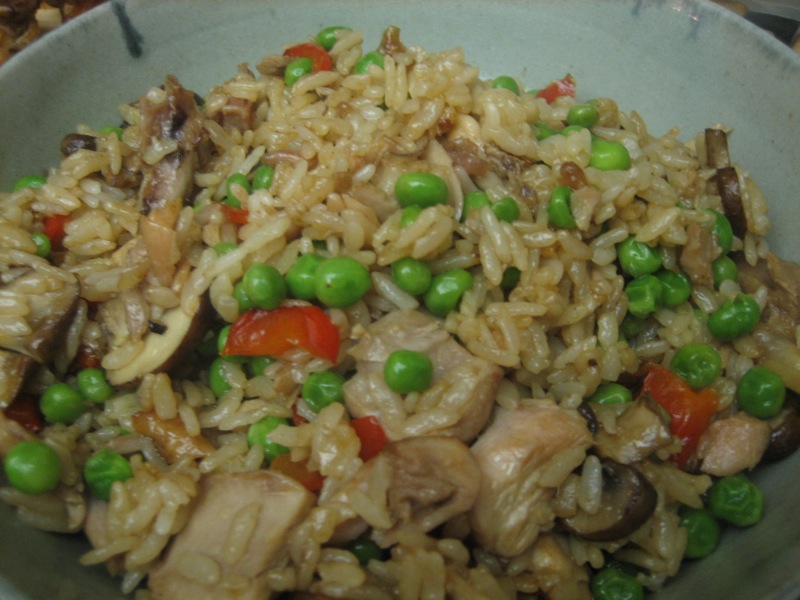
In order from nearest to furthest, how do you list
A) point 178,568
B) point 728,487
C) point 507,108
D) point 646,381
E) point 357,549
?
1. point 178,568
2. point 357,549
3. point 728,487
4. point 646,381
5. point 507,108

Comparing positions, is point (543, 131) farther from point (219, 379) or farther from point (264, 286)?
point (219, 379)

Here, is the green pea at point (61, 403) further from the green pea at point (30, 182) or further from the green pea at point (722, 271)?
the green pea at point (722, 271)

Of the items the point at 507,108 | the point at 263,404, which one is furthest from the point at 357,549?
the point at 507,108

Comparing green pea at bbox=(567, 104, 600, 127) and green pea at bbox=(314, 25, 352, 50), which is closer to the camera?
green pea at bbox=(567, 104, 600, 127)

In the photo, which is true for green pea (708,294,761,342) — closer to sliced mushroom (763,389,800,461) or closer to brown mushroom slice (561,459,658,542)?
sliced mushroom (763,389,800,461)

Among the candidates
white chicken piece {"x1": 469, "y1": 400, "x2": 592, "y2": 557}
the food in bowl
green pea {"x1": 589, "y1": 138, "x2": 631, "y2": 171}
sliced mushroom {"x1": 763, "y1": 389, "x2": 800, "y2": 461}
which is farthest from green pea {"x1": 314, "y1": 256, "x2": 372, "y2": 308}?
sliced mushroom {"x1": 763, "y1": 389, "x2": 800, "y2": 461}

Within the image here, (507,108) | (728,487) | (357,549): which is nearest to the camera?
(357,549)

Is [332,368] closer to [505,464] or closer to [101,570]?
[505,464]
